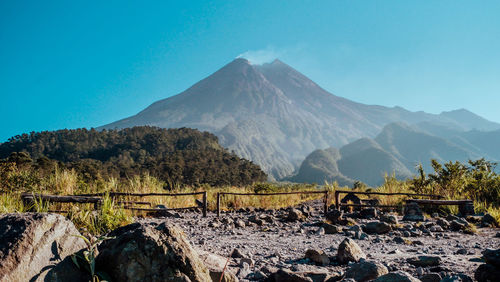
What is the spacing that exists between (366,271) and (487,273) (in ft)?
3.29

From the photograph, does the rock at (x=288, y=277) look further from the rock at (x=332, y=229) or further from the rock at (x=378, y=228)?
the rock at (x=378, y=228)

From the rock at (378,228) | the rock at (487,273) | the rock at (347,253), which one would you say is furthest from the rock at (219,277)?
the rock at (378,228)

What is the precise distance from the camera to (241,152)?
177250 millimetres

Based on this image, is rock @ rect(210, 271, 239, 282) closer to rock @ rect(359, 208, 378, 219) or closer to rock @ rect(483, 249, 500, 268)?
rock @ rect(483, 249, 500, 268)

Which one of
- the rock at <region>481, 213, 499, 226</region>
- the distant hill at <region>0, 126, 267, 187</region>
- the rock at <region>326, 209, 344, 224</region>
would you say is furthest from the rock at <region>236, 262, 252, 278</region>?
the distant hill at <region>0, 126, 267, 187</region>

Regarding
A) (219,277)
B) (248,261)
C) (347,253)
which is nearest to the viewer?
(219,277)

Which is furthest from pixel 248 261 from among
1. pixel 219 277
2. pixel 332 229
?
pixel 332 229

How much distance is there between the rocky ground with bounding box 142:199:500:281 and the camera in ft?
11.1

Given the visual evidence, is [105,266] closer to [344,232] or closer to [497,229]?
[344,232]

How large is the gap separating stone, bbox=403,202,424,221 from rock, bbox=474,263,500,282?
5377mm

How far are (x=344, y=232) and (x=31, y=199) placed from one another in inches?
264

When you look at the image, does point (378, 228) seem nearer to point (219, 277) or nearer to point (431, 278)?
point (431, 278)

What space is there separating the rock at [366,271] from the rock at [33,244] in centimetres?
236

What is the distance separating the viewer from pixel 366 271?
2883 millimetres
